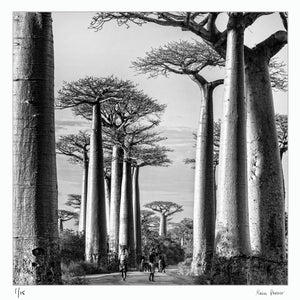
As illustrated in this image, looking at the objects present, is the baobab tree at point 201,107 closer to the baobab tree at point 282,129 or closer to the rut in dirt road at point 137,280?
the baobab tree at point 282,129

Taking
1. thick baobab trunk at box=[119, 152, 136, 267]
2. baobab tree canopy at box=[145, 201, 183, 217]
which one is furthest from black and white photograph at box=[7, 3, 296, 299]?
baobab tree canopy at box=[145, 201, 183, 217]

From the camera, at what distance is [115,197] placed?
17.2 m

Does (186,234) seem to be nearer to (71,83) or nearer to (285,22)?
(71,83)

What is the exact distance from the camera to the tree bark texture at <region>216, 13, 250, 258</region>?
828cm

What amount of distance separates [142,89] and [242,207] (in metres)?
4.73

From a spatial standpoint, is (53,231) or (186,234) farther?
(186,234)

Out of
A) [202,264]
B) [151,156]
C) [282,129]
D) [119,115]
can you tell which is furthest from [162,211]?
[282,129]

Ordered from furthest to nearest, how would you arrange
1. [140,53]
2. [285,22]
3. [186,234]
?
1. [186,234]
2. [140,53]
3. [285,22]

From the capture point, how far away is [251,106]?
30.6ft

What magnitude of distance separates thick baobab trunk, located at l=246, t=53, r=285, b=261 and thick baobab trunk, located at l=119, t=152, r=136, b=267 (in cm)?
746

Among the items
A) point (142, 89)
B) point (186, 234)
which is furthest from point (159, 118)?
point (186, 234)

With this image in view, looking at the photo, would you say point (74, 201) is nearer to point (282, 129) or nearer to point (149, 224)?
point (282, 129)

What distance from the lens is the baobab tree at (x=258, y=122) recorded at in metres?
9.04
